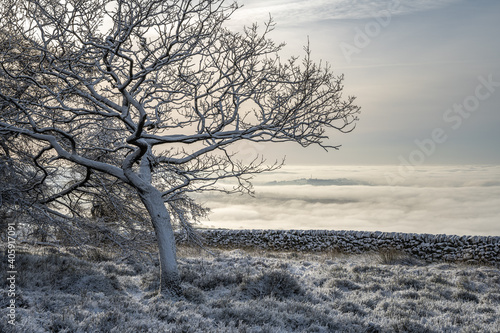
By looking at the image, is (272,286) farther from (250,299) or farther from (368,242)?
(368,242)

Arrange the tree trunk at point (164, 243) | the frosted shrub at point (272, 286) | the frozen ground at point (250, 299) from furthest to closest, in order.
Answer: the frosted shrub at point (272, 286)
the tree trunk at point (164, 243)
the frozen ground at point (250, 299)

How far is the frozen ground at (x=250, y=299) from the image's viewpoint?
22.1 ft

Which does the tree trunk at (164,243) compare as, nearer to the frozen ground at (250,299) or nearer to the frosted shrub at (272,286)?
the frozen ground at (250,299)

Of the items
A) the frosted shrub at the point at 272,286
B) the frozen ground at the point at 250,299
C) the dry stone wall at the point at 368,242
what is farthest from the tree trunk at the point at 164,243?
the dry stone wall at the point at 368,242

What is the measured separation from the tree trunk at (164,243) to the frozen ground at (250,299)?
39 cm

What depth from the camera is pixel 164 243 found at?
918cm

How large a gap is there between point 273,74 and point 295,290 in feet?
17.4

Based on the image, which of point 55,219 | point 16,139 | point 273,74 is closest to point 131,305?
point 55,219

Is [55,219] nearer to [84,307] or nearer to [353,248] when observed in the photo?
[84,307]

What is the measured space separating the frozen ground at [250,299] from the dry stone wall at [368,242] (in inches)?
143

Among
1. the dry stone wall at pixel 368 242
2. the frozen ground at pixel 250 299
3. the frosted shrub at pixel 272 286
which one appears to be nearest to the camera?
the frozen ground at pixel 250 299

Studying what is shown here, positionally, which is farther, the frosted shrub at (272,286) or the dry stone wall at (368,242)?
the dry stone wall at (368,242)

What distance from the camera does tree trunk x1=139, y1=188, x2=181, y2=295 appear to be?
29.5 ft

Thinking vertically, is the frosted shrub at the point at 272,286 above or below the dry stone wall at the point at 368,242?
below
